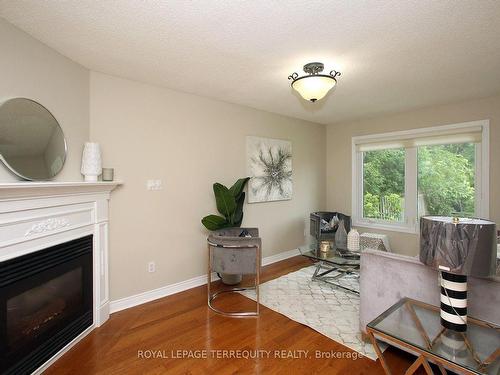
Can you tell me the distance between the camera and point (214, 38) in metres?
1.92

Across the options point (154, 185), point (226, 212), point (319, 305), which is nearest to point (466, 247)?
point (319, 305)

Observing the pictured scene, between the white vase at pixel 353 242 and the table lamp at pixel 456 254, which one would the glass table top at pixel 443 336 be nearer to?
the table lamp at pixel 456 254

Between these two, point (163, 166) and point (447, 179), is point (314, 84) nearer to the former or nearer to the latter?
point (163, 166)

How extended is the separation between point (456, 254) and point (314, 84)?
1.63m

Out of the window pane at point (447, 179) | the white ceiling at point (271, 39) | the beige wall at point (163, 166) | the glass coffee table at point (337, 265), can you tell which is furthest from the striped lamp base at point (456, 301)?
the window pane at point (447, 179)

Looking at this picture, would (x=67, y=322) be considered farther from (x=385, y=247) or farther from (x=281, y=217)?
(x=385, y=247)

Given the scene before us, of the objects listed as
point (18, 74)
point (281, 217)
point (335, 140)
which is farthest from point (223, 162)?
point (335, 140)

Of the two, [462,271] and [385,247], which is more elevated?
[462,271]

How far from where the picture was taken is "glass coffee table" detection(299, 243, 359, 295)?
290 centimetres

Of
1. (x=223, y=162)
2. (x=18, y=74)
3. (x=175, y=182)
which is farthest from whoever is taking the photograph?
(x=223, y=162)

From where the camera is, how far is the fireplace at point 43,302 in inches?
64.1

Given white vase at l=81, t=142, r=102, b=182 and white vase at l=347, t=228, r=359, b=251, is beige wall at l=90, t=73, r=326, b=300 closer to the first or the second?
white vase at l=81, t=142, r=102, b=182

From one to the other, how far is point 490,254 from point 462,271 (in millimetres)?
154

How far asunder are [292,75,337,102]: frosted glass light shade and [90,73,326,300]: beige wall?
1410 millimetres
